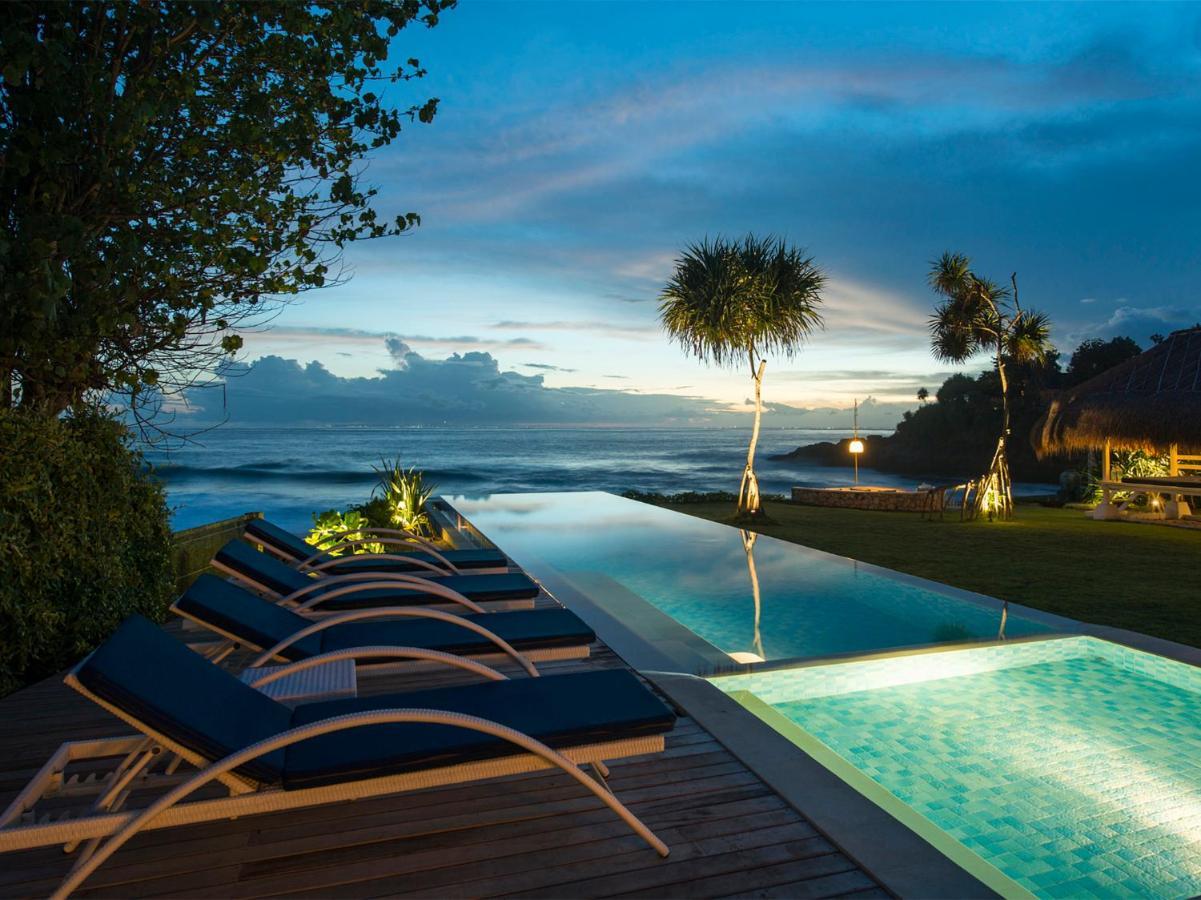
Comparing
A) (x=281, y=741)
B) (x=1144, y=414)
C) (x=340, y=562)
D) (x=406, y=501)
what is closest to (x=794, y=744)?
(x=281, y=741)

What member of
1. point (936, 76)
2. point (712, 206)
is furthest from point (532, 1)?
point (712, 206)

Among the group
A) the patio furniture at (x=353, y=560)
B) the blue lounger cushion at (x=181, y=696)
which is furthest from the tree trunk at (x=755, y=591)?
the blue lounger cushion at (x=181, y=696)

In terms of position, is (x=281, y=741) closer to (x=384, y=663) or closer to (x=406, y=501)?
(x=384, y=663)

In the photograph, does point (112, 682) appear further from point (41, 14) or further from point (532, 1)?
point (532, 1)

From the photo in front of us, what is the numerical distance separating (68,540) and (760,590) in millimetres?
5039

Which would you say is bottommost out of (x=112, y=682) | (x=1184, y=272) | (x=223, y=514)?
(x=223, y=514)

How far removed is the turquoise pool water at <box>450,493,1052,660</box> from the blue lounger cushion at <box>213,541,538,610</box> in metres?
1.71

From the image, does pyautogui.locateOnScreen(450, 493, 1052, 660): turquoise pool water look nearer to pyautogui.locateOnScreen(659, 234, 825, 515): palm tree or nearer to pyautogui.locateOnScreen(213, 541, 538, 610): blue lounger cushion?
pyautogui.locateOnScreen(213, 541, 538, 610): blue lounger cushion

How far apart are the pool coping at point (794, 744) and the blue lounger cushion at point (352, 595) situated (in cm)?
57

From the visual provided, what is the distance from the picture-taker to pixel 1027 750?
3.52 meters

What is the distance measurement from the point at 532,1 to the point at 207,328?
23.7 ft

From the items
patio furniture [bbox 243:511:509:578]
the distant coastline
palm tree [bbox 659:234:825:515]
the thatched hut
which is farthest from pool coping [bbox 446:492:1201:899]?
the distant coastline

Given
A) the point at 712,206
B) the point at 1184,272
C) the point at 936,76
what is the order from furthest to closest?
1. the point at 1184,272
2. the point at 712,206
3. the point at 936,76

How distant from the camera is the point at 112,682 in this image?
1730mm
